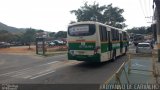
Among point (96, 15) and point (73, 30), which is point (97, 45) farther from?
point (96, 15)

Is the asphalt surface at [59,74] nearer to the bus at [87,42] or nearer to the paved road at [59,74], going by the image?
the paved road at [59,74]

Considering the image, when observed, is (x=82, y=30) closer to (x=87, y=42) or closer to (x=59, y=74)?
(x=87, y=42)

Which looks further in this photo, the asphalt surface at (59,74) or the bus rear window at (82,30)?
the bus rear window at (82,30)

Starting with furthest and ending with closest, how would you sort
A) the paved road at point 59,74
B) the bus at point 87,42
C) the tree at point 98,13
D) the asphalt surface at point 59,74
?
1. the tree at point 98,13
2. the bus at point 87,42
3. the paved road at point 59,74
4. the asphalt surface at point 59,74

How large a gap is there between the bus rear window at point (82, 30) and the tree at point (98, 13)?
57.8 metres

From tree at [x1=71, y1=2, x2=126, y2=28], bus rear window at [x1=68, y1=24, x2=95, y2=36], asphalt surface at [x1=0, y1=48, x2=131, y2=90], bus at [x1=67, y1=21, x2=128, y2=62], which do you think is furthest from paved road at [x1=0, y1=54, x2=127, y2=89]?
tree at [x1=71, y1=2, x2=126, y2=28]

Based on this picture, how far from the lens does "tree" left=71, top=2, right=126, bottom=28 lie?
78.8 meters

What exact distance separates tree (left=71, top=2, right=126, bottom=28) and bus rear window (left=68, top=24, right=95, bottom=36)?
5778 cm

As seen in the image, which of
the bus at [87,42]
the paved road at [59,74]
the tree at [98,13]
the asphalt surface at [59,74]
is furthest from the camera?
the tree at [98,13]

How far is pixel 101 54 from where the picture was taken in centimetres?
2047

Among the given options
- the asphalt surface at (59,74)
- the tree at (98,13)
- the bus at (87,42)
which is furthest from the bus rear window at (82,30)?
the tree at (98,13)

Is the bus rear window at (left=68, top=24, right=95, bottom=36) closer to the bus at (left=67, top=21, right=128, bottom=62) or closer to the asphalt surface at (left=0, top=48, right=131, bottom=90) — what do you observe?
the bus at (left=67, top=21, right=128, bottom=62)

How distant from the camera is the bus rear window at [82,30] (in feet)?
66.0

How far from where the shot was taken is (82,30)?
67.0 ft
